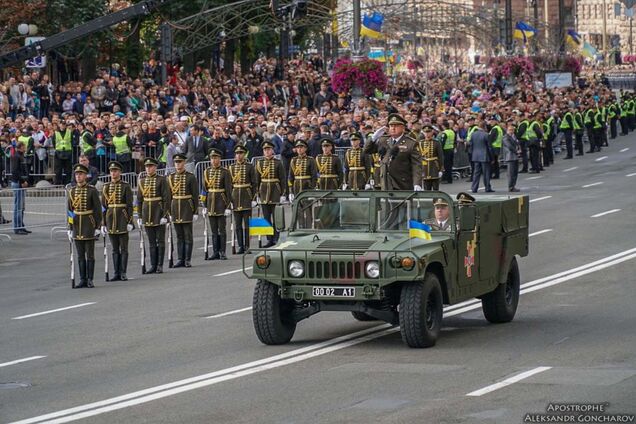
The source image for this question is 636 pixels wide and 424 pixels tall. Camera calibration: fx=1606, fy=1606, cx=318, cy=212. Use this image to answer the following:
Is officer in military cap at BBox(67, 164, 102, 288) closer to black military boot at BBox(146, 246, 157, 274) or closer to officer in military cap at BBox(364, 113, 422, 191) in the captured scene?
black military boot at BBox(146, 246, 157, 274)

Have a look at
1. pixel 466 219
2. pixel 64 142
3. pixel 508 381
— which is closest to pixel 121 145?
pixel 64 142

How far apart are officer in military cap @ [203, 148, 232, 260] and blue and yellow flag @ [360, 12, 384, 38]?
23237mm

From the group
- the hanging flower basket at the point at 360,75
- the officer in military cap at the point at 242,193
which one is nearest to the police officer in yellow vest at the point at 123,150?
the officer in military cap at the point at 242,193

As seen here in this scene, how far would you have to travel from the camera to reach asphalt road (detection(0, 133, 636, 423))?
13.0m

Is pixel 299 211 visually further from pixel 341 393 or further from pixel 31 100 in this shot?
pixel 31 100

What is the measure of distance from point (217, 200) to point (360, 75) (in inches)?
712

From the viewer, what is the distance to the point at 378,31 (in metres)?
50.5

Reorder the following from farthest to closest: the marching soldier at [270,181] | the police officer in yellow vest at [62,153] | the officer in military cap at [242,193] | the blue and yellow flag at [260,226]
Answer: the police officer in yellow vest at [62,153]
the marching soldier at [270,181]
the officer in military cap at [242,193]
the blue and yellow flag at [260,226]

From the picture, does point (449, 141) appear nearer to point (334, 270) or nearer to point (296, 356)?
point (334, 270)

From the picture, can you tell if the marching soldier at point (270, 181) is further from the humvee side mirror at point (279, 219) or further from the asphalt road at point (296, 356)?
the humvee side mirror at point (279, 219)

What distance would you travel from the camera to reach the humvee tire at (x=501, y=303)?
18.0 meters

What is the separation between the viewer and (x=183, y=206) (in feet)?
85.9

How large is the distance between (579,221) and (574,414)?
60.9 feet

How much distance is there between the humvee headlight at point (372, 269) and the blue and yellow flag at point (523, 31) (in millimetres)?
55181
